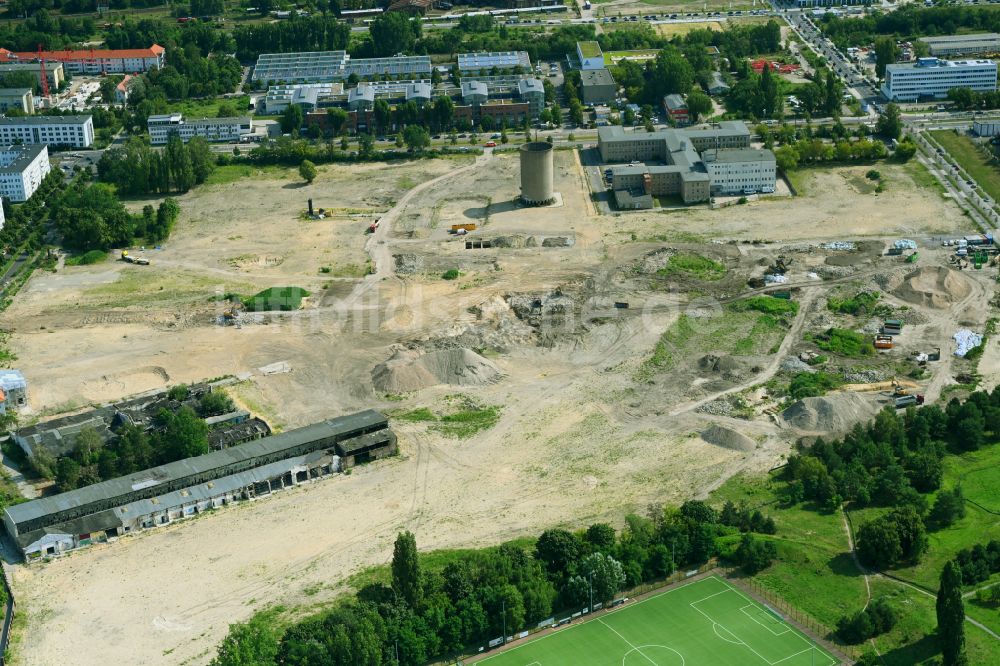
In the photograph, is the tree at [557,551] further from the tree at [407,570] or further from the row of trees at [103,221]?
the row of trees at [103,221]

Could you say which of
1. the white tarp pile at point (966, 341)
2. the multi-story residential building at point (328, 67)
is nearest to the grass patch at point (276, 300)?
the white tarp pile at point (966, 341)

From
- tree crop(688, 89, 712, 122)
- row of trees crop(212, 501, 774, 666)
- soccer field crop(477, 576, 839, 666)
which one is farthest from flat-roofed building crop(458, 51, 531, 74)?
soccer field crop(477, 576, 839, 666)

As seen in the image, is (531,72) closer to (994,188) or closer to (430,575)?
(994,188)

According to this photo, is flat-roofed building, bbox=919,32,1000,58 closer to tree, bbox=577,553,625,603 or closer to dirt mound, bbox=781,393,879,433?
dirt mound, bbox=781,393,879,433

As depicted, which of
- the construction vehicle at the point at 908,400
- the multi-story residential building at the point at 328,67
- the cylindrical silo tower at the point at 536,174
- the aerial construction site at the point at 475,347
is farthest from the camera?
the multi-story residential building at the point at 328,67

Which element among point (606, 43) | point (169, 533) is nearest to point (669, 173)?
point (606, 43)
